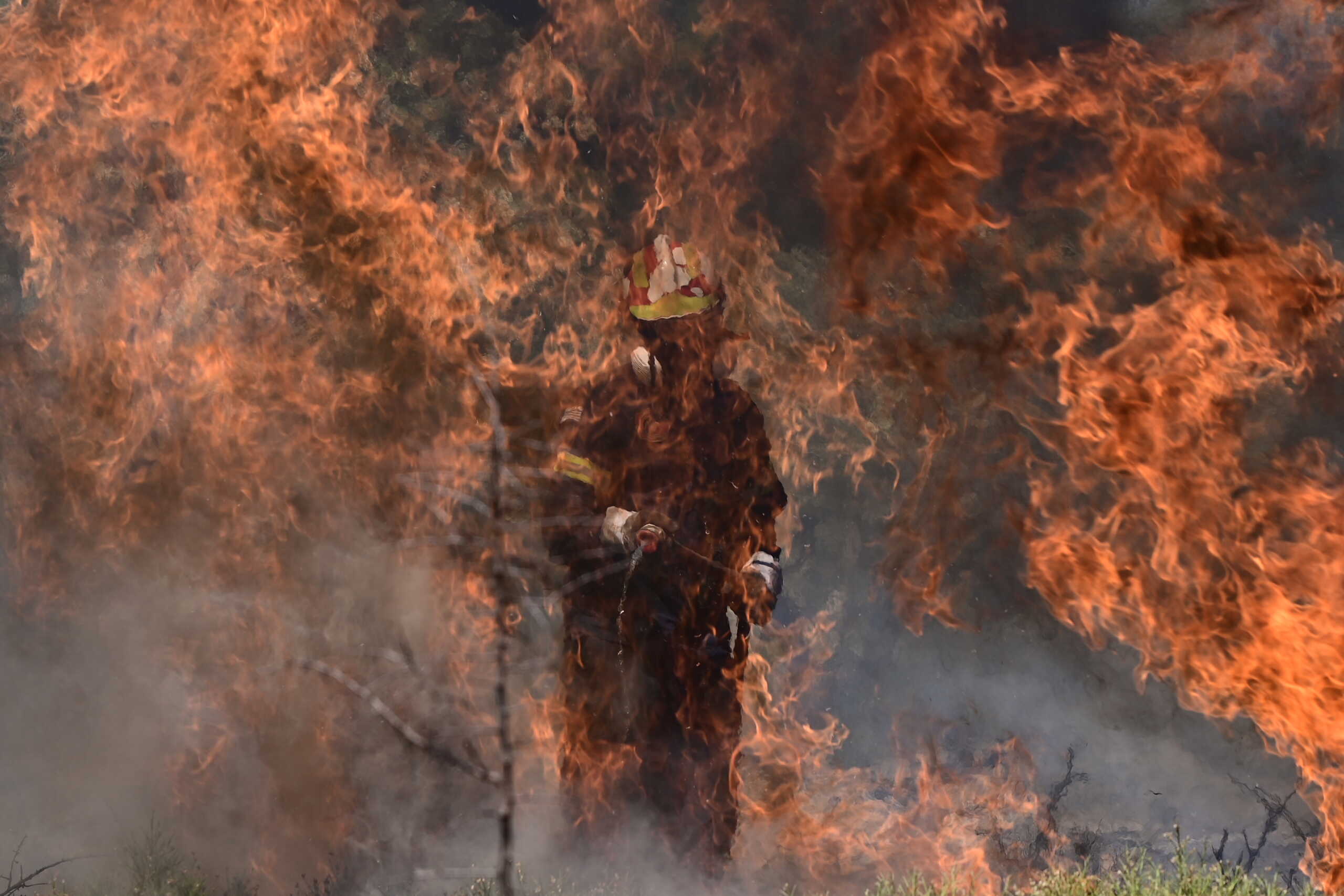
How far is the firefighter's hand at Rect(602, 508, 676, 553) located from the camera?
6922 mm

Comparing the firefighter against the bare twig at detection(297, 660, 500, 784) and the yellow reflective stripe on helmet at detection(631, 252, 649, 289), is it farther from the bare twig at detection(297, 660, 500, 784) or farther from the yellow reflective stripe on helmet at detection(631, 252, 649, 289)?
the bare twig at detection(297, 660, 500, 784)

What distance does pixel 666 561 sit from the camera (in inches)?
286

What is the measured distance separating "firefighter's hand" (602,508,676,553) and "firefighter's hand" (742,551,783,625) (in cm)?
56

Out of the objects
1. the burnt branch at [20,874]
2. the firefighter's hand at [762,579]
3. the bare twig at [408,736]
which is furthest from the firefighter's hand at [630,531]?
the burnt branch at [20,874]

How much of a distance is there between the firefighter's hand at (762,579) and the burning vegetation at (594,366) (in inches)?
8.0

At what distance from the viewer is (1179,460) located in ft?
23.9

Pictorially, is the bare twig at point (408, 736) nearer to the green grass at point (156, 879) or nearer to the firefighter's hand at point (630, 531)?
the green grass at point (156, 879)

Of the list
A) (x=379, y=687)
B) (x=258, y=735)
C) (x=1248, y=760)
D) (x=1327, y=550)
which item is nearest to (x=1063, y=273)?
(x=1327, y=550)

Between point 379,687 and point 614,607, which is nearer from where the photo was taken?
point 614,607

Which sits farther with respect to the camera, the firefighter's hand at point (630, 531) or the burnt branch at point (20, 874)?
the burnt branch at point (20, 874)

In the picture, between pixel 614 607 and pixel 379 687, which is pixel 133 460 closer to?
pixel 379 687

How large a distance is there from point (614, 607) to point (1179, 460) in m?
3.61

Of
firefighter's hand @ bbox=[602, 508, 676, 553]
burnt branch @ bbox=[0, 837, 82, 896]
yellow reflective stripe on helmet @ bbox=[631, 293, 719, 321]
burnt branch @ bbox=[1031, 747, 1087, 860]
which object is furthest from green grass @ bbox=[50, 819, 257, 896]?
burnt branch @ bbox=[1031, 747, 1087, 860]

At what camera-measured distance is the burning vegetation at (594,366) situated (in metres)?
7.56
